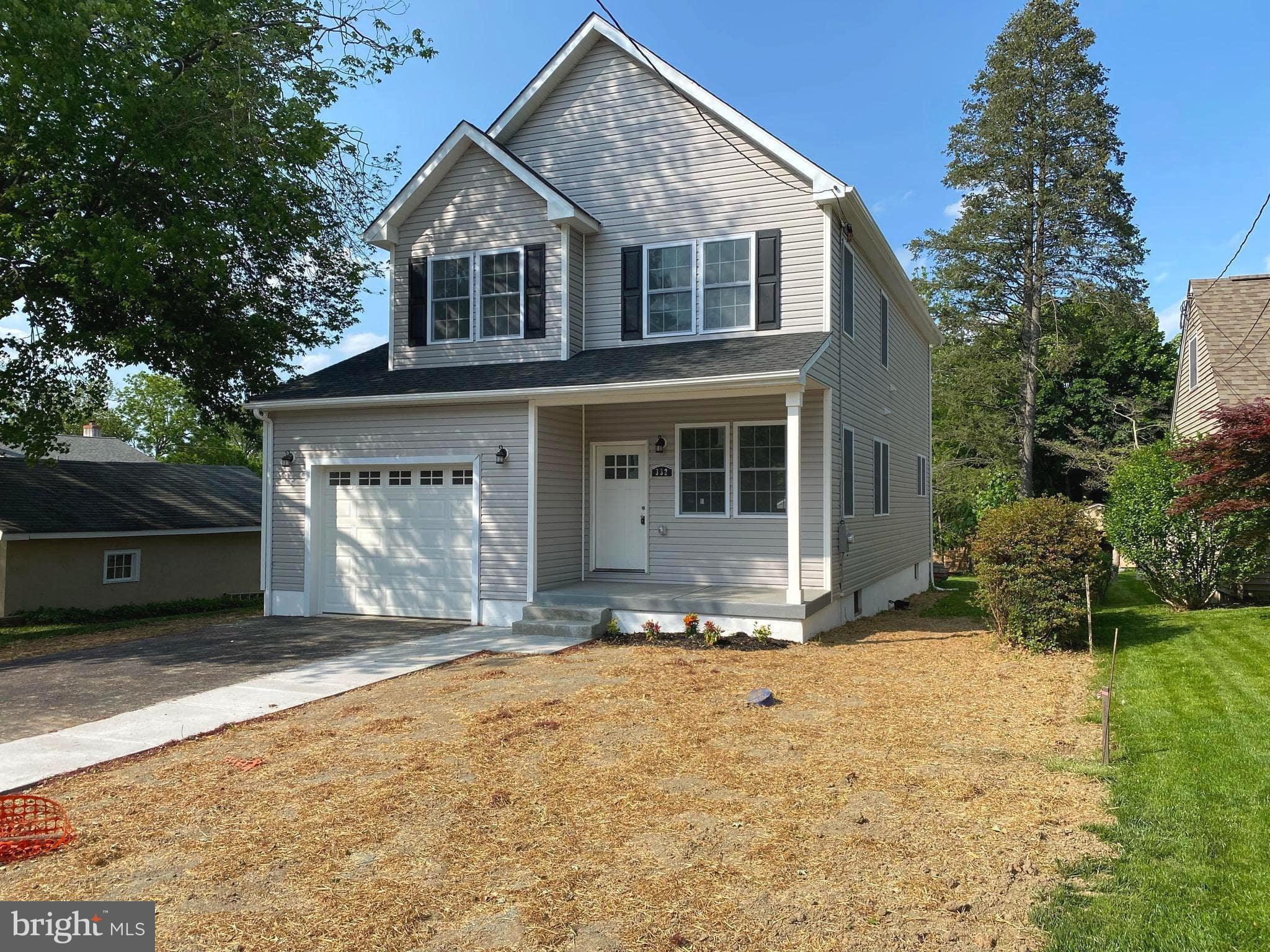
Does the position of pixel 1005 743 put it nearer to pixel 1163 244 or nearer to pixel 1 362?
pixel 1 362

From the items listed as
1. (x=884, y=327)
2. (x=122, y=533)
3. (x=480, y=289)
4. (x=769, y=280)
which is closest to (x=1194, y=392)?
(x=884, y=327)

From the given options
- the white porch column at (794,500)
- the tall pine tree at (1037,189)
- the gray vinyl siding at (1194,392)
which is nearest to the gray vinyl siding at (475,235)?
the white porch column at (794,500)

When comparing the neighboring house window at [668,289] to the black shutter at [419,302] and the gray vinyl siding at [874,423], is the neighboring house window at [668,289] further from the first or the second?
the black shutter at [419,302]

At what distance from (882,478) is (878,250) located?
4.02 meters

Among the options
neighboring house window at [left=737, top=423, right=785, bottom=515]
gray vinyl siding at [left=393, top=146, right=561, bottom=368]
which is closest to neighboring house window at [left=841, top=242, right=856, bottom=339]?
neighboring house window at [left=737, top=423, right=785, bottom=515]

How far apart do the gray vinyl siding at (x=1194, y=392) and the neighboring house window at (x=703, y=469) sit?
8.04 meters

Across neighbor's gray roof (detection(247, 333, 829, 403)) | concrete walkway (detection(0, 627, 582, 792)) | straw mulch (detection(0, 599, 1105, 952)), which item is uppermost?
neighbor's gray roof (detection(247, 333, 829, 403))

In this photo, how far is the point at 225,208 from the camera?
14633mm

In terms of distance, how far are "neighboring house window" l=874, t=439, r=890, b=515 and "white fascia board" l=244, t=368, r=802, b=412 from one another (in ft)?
13.5

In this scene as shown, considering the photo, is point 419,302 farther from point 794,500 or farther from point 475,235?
point 794,500

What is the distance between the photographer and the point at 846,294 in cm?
1224

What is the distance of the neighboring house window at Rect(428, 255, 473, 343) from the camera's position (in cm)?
1301

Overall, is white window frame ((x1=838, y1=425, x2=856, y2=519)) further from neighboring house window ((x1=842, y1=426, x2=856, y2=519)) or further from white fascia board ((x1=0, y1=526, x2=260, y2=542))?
white fascia board ((x1=0, y1=526, x2=260, y2=542))

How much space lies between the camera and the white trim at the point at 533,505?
37.4 ft
